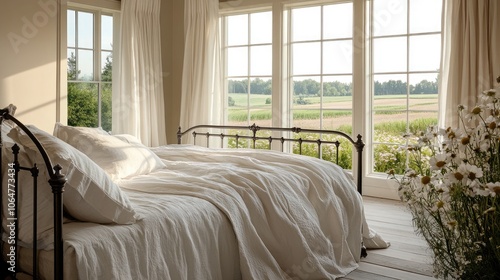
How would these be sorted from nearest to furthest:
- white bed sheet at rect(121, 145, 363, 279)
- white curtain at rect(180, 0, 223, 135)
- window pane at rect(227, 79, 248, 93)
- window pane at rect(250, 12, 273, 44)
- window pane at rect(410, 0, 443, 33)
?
1. white bed sheet at rect(121, 145, 363, 279)
2. window pane at rect(410, 0, 443, 33)
3. window pane at rect(250, 12, 273, 44)
4. white curtain at rect(180, 0, 223, 135)
5. window pane at rect(227, 79, 248, 93)

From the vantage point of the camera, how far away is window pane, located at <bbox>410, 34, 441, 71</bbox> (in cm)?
504

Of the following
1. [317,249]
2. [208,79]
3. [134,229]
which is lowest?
[317,249]

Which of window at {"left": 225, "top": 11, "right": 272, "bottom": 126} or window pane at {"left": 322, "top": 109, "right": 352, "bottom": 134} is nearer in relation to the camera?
window pane at {"left": 322, "top": 109, "right": 352, "bottom": 134}

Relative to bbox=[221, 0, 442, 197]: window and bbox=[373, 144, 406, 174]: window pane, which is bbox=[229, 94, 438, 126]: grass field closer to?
bbox=[221, 0, 442, 197]: window

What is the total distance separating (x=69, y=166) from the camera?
189 centimetres

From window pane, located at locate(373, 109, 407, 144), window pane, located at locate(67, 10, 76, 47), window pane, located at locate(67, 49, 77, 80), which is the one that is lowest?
window pane, located at locate(373, 109, 407, 144)

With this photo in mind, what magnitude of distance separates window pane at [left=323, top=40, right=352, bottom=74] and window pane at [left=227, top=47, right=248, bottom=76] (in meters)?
1.01

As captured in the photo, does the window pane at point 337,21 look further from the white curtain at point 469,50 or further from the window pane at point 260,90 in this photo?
the white curtain at point 469,50

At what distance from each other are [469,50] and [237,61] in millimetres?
2670

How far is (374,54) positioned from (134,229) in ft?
13.1

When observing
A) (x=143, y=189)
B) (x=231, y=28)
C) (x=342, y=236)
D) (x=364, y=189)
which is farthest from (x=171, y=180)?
(x=231, y=28)

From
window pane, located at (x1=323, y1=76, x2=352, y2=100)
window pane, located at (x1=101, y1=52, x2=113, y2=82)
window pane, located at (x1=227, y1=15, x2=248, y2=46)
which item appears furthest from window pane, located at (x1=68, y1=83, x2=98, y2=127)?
window pane, located at (x1=323, y1=76, x2=352, y2=100)

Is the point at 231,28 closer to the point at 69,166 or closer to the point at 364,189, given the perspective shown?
the point at 364,189

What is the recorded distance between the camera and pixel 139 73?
A: 5977 millimetres
